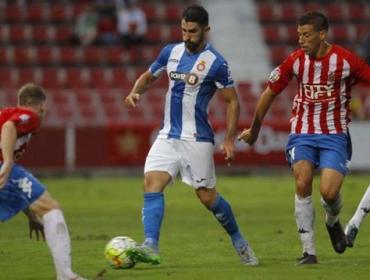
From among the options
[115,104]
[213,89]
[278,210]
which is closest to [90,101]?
[115,104]

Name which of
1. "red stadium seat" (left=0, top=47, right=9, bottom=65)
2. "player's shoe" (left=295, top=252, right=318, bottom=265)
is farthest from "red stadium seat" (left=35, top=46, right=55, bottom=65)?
"player's shoe" (left=295, top=252, right=318, bottom=265)

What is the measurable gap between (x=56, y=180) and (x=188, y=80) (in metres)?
13.0

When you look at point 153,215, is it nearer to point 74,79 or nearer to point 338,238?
point 338,238

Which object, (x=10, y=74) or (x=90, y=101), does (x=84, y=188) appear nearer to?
(x=90, y=101)

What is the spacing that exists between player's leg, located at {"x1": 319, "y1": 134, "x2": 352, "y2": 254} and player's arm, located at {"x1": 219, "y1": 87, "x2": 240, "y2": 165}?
30.9 inches

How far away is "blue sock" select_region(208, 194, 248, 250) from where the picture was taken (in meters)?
10.3

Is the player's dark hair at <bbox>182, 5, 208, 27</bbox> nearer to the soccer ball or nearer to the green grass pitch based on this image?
the soccer ball

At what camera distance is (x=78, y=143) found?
2367 centimetres

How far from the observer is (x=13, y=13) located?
28.7 m

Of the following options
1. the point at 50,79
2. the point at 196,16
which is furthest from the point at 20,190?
the point at 50,79

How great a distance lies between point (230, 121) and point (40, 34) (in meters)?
18.9

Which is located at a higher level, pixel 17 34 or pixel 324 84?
pixel 324 84

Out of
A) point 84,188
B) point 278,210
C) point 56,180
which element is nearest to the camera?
point 278,210

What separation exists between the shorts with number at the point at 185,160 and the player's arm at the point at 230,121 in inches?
8.2
